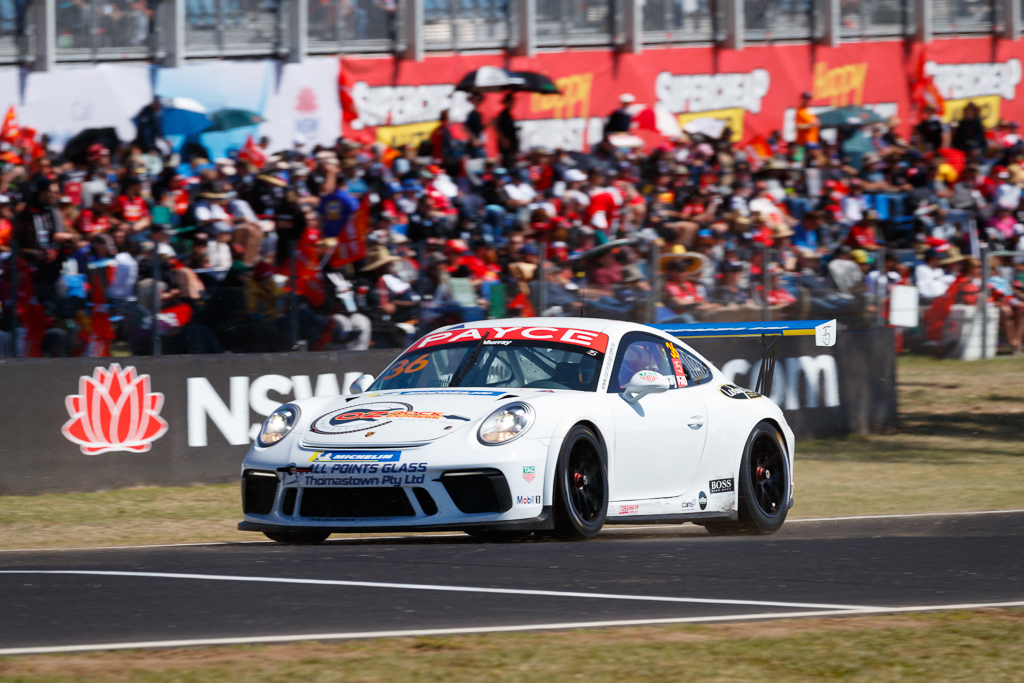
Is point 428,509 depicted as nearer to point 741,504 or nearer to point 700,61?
point 741,504

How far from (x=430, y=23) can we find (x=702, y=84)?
5.67m

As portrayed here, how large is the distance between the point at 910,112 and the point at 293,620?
28291 millimetres

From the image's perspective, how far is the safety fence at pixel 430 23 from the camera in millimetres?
23547

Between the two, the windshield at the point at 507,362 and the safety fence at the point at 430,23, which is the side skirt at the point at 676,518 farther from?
the safety fence at the point at 430,23

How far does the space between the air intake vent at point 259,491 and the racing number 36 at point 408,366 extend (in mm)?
1201

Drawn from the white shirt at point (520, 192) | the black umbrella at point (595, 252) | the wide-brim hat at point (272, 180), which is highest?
the wide-brim hat at point (272, 180)

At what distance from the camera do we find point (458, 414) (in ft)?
25.3

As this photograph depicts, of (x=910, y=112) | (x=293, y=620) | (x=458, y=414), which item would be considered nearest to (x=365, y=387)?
(x=458, y=414)

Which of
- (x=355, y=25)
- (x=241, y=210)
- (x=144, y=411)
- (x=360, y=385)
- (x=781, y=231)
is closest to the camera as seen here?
(x=360, y=385)

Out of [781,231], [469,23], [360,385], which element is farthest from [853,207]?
[360,385]

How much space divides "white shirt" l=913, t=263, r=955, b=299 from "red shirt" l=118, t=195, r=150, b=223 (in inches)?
349

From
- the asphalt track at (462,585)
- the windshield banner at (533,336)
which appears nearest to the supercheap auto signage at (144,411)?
the asphalt track at (462,585)

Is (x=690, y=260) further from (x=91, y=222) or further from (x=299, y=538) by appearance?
(x=299, y=538)

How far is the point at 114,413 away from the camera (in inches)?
448
